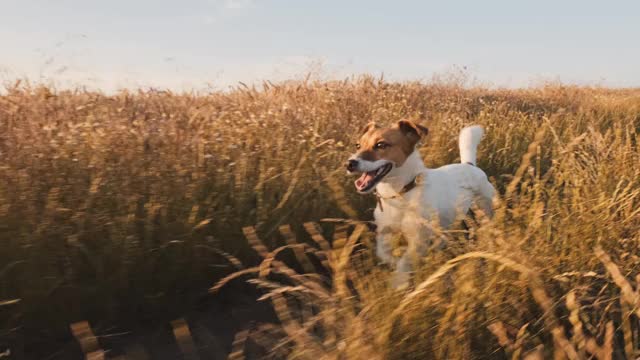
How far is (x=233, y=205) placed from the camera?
3.28 meters

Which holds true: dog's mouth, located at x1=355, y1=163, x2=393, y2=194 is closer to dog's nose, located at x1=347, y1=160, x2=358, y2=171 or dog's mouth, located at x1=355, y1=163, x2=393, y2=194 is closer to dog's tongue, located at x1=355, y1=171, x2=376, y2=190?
dog's tongue, located at x1=355, y1=171, x2=376, y2=190

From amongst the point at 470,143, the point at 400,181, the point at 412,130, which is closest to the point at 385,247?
the point at 400,181

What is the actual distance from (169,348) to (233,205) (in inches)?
41.9

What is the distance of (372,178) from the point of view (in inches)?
136

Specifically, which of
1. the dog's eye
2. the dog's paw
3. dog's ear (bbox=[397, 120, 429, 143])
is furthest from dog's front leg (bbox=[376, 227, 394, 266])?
dog's ear (bbox=[397, 120, 429, 143])

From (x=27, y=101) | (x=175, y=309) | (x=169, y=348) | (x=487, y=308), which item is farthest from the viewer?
(x=27, y=101)

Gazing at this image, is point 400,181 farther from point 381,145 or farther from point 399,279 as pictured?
point 399,279

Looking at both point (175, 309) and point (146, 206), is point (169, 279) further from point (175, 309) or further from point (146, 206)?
point (146, 206)

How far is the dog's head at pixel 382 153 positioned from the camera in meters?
3.39

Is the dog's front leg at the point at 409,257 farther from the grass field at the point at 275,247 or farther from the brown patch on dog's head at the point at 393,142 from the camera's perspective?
the brown patch on dog's head at the point at 393,142

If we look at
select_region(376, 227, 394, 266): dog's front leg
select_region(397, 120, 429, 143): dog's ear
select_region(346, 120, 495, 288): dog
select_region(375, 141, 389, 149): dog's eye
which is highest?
select_region(397, 120, 429, 143): dog's ear

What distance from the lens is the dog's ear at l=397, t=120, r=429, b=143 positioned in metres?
3.59

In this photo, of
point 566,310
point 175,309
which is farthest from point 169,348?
point 566,310

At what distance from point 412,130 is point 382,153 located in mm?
338
